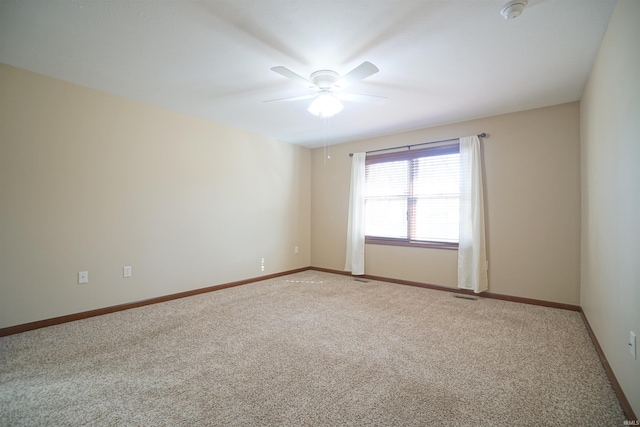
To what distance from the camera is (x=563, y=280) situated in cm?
338

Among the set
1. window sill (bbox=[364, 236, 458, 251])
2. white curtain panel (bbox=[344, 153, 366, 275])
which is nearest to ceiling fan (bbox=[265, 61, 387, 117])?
white curtain panel (bbox=[344, 153, 366, 275])

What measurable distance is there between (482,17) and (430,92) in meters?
1.18

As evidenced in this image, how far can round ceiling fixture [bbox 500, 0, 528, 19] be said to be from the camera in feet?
5.73

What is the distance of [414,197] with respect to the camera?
4488 mm

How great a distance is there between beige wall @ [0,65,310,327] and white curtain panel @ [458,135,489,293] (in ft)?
10.1

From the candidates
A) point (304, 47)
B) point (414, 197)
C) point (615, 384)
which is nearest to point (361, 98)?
point (304, 47)

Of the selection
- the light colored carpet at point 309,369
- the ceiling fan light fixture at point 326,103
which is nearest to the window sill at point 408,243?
the light colored carpet at point 309,369

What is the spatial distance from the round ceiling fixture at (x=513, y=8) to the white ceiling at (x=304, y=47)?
0.05 m

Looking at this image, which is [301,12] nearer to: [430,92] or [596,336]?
[430,92]

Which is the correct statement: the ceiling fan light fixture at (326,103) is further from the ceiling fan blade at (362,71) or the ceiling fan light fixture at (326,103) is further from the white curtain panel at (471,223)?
the white curtain panel at (471,223)

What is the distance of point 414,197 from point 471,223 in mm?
907

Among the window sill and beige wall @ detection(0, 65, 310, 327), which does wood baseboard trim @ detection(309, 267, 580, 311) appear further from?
beige wall @ detection(0, 65, 310, 327)

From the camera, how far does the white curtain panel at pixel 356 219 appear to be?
16.3 ft

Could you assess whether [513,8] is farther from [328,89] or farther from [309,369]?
[309,369]
